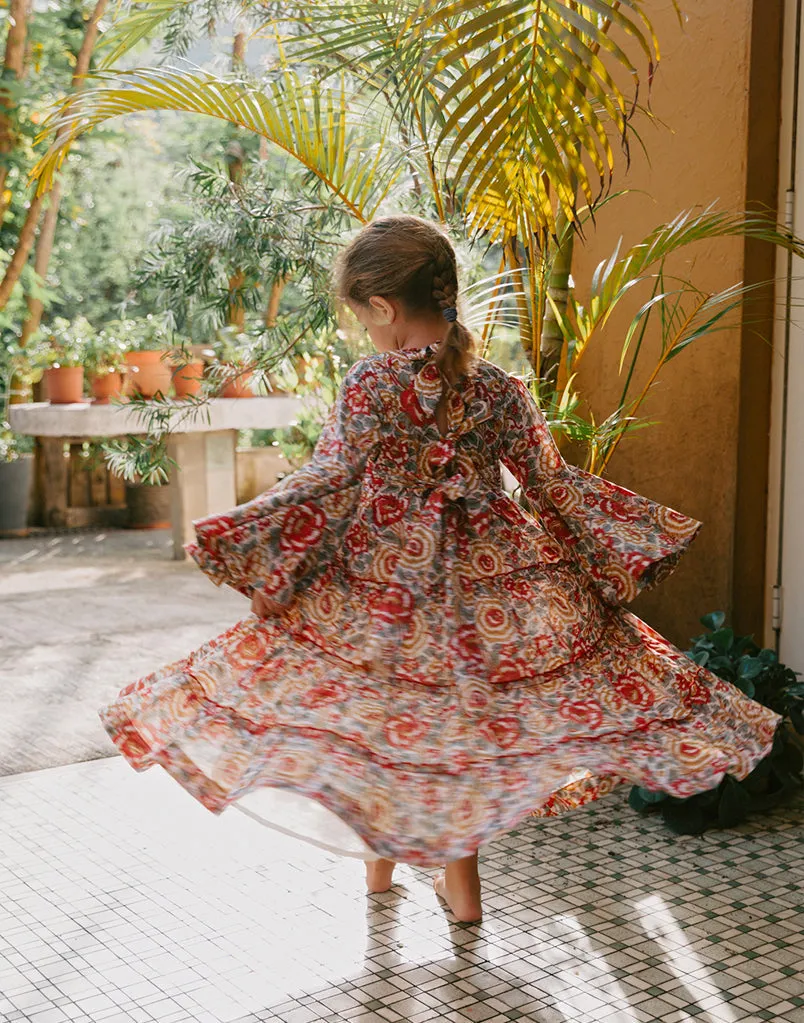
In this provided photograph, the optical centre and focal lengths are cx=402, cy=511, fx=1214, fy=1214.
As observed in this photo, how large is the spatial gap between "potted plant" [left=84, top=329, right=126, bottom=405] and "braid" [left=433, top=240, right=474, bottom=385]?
14.1 feet

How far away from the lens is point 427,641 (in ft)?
6.71

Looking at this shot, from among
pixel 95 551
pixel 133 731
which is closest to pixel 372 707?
pixel 133 731

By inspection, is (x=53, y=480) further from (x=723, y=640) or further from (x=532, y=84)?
(x=532, y=84)

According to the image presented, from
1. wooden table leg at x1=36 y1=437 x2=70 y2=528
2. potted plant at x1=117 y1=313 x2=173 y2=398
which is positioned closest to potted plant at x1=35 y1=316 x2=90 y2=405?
potted plant at x1=117 y1=313 x2=173 y2=398

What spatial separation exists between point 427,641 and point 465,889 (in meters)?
0.56

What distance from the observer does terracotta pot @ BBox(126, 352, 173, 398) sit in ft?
20.4

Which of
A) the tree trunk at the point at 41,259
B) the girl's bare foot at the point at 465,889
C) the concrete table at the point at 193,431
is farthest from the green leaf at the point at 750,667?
the tree trunk at the point at 41,259

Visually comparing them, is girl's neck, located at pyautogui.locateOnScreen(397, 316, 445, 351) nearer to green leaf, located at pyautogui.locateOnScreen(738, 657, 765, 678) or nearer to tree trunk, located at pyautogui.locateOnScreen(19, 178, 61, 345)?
green leaf, located at pyautogui.locateOnScreen(738, 657, 765, 678)

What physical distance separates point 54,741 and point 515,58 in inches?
90.0

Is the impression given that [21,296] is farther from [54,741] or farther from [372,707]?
[372,707]

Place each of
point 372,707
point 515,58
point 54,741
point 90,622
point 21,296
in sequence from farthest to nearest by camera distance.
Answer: point 21,296, point 90,622, point 54,741, point 515,58, point 372,707

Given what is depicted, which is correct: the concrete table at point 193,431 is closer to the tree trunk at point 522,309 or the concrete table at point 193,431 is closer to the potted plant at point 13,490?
the potted plant at point 13,490

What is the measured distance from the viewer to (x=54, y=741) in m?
3.53

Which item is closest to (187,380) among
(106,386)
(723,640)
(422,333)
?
(106,386)
